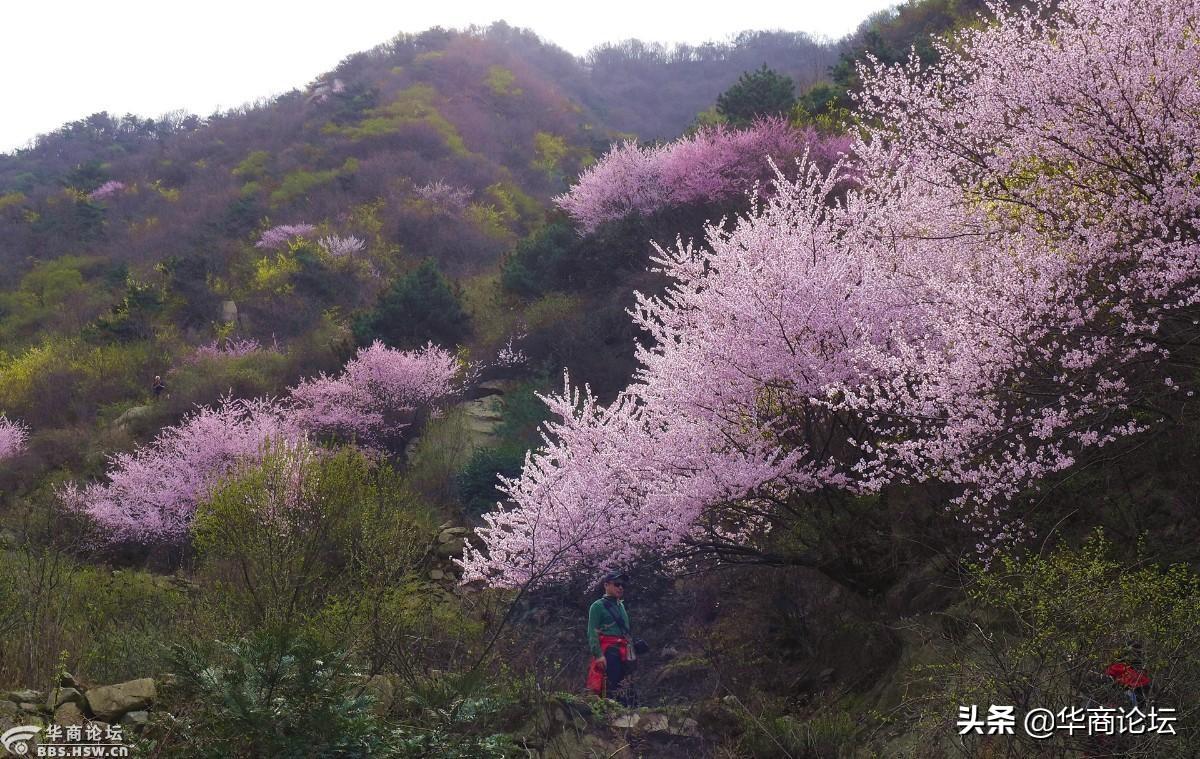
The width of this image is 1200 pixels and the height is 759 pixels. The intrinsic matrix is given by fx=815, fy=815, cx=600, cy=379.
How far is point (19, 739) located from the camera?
453cm

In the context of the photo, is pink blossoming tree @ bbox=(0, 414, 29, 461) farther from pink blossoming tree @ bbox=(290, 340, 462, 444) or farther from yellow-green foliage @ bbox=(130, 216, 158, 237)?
yellow-green foliage @ bbox=(130, 216, 158, 237)

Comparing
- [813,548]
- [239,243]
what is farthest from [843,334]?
[239,243]

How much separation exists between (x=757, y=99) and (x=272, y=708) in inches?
793

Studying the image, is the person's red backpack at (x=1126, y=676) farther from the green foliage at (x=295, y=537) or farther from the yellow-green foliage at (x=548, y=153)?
the yellow-green foliage at (x=548, y=153)

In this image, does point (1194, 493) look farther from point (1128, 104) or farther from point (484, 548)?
point (484, 548)

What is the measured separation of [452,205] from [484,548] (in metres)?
24.2

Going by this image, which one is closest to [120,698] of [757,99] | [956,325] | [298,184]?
[956,325]

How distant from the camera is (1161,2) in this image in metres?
6.01

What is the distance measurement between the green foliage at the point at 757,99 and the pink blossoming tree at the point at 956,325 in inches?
508

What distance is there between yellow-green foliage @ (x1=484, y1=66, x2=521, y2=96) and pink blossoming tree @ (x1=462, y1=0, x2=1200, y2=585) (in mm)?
43150

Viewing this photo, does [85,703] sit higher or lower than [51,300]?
lower

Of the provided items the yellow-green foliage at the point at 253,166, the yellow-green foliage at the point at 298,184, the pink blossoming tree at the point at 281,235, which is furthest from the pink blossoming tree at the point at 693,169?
the yellow-green foliage at the point at 253,166

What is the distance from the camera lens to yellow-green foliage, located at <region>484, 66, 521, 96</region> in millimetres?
48969

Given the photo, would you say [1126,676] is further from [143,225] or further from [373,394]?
[143,225]
